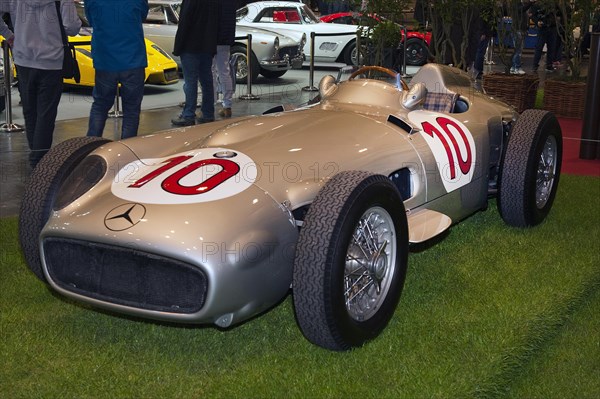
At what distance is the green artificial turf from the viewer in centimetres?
350

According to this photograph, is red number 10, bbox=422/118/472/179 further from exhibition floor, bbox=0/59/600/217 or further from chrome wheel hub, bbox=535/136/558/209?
exhibition floor, bbox=0/59/600/217

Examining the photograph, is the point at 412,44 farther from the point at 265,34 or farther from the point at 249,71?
the point at 249,71

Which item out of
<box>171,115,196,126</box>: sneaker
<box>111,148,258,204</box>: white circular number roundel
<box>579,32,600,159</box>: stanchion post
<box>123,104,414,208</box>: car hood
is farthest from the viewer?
<box>171,115,196,126</box>: sneaker

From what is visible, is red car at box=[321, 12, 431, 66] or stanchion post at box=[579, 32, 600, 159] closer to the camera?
stanchion post at box=[579, 32, 600, 159]

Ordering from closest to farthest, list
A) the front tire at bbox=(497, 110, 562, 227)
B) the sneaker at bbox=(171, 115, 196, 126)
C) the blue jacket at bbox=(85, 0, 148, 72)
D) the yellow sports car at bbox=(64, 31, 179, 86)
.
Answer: the front tire at bbox=(497, 110, 562, 227)
the blue jacket at bbox=(85, 0, 148, 72)
the sneaker at bbox=(171, 115, 196, 126)
the yellow sports car at bbox=(64, 31, 179, 86)

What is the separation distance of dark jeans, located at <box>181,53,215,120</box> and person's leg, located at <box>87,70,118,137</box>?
2.36 m

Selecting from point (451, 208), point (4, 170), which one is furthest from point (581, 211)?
point (4, 170)

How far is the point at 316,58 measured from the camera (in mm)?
15422

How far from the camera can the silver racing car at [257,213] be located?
139 inches

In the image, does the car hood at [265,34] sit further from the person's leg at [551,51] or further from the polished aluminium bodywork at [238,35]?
the person's leg at [551,51]

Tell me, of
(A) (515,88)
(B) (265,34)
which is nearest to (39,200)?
(A) (515,88)

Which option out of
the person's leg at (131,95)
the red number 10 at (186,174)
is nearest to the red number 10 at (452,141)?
the red number 10 at (186,174)

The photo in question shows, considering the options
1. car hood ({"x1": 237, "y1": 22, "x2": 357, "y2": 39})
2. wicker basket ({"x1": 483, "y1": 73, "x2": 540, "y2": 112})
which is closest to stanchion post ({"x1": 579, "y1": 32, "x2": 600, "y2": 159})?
wicker basket ({"x1": 483, "y1": 73, "x2": 540, "y2": 112})

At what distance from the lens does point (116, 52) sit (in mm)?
6832
